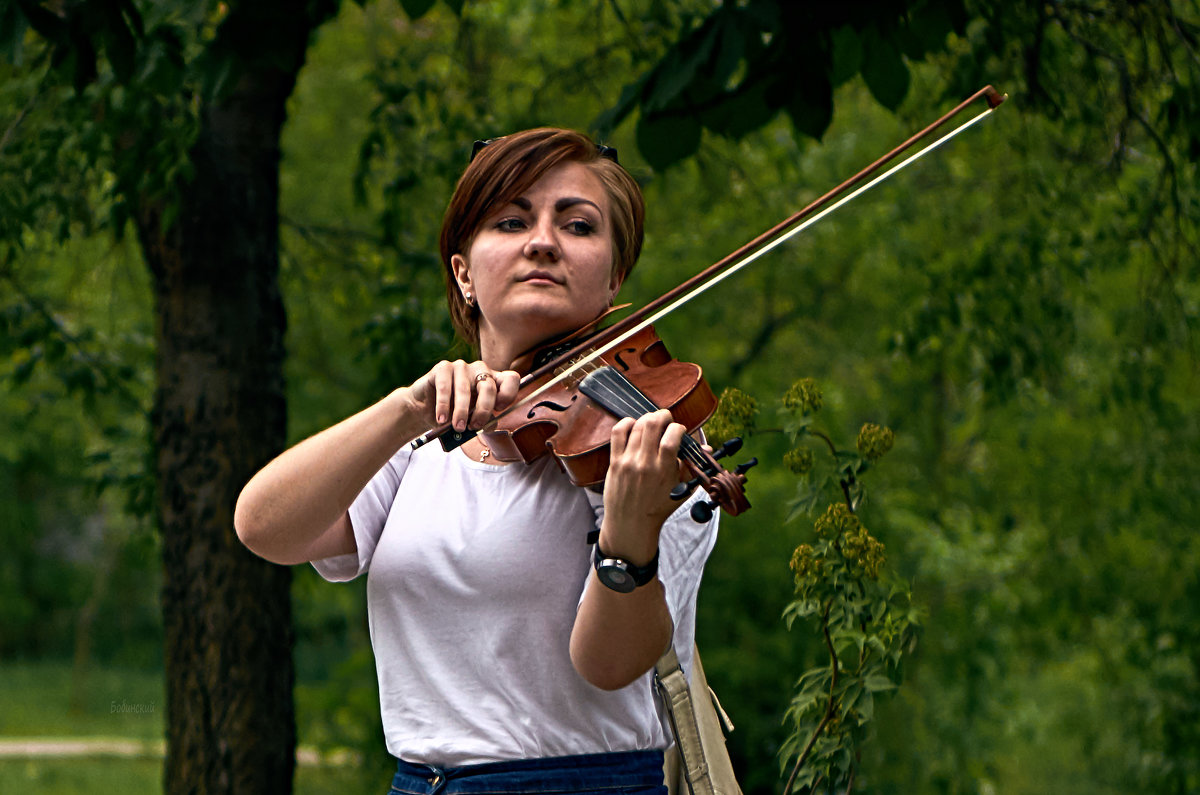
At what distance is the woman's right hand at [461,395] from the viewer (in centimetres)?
174

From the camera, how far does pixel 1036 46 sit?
13.0ft

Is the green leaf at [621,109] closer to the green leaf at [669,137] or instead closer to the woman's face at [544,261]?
the green leaf at [669,137]

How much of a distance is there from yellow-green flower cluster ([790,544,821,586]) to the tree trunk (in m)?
2.06

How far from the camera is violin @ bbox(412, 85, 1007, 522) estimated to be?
1806mm

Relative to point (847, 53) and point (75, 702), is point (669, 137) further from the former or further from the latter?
point (75, 702)

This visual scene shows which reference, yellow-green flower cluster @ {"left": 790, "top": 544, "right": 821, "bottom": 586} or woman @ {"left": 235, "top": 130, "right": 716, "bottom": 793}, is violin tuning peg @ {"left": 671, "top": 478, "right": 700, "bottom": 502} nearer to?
woman @ {"left": 235, "top": 130, "right": 716, "bottom": 793}

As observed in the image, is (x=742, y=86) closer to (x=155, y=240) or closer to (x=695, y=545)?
(x=695, y=545)

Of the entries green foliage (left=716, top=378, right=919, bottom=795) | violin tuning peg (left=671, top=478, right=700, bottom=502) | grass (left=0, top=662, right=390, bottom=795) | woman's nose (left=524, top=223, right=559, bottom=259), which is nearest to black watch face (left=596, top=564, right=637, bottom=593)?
violin tuning peg (left=671, top=478, right=700, bottom=502)

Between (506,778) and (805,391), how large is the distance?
44.7 inches

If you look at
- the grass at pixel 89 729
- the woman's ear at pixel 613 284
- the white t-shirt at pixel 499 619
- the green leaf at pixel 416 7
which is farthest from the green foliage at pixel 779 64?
the grass at pixel 89 729

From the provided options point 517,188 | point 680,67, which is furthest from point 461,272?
point 680,67

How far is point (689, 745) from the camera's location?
1.93 meters

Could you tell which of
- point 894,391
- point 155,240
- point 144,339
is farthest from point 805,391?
point 894,391

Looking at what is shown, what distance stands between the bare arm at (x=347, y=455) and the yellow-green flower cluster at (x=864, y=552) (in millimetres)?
923
